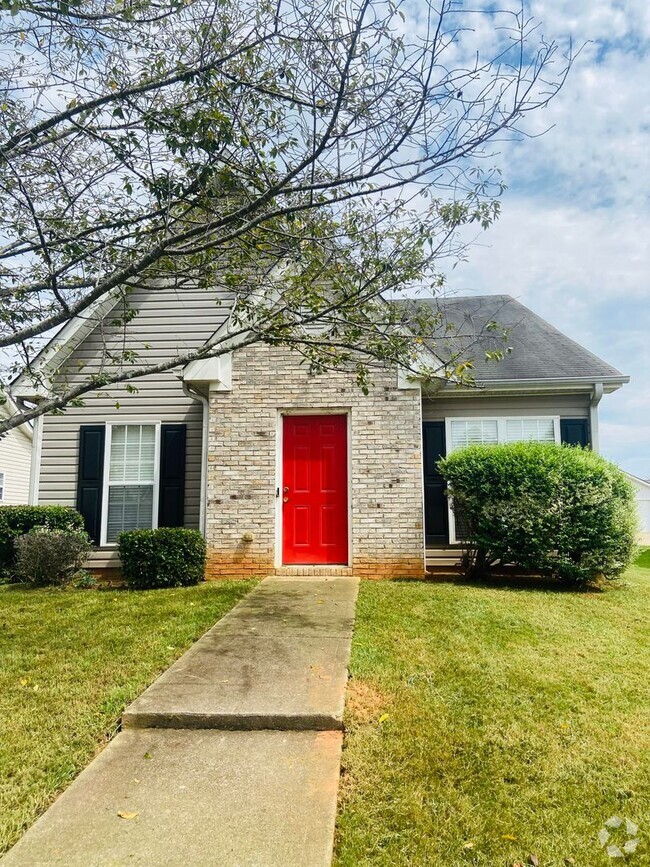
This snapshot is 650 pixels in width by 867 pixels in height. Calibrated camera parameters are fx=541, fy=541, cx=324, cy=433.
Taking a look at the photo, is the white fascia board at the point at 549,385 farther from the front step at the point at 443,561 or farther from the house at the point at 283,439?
the front step at the point at 443,561

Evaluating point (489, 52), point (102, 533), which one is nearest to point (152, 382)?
point (102, 533)

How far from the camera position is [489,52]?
Answer: 3.78 metres

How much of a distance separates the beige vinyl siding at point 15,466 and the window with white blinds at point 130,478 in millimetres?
12088

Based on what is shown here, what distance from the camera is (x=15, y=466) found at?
20.4 m

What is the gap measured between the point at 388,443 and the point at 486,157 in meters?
4.39

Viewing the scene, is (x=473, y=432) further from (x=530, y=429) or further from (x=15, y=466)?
(x=15, y=466)

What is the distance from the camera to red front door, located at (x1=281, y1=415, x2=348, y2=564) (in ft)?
26.4

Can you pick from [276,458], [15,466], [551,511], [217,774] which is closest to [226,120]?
[217,774]

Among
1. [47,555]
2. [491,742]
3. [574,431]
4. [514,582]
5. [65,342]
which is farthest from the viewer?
[574,431]

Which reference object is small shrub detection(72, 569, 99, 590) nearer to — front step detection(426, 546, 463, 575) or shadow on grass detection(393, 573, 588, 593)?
Result: shadow on grass detection(393, 573, 588, 593)

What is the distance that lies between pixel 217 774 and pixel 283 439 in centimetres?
572

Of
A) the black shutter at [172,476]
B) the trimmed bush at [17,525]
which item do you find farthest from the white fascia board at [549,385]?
the trimmed bush at [17,525]

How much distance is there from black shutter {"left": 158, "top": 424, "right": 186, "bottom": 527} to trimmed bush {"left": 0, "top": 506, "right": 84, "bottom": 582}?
150 cm

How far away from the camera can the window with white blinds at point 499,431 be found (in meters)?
9.41
